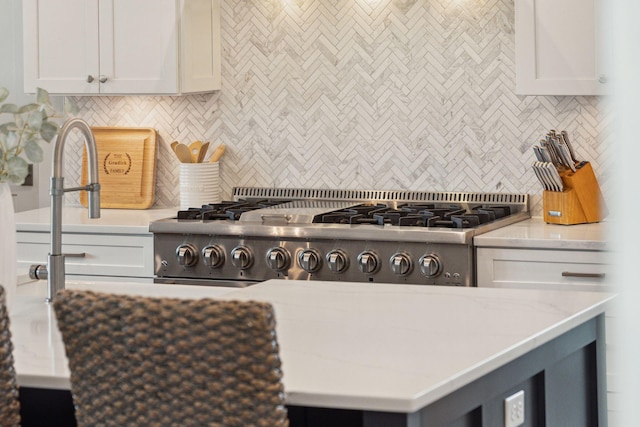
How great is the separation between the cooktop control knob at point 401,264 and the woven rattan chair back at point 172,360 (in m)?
2.38

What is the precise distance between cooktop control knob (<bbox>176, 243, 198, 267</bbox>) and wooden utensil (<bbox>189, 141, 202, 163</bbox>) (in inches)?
32.4

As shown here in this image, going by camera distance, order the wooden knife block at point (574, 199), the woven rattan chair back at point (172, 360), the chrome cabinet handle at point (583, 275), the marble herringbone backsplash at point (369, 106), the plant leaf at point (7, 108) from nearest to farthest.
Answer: the woven rattan chair back at point (172, 360), the plant leaf at point (7, 108), the chrome cabinet handle at point (583, 275), the wooden knife block at point (574, 199), the marble herringbone backsplash at point (369, 106)

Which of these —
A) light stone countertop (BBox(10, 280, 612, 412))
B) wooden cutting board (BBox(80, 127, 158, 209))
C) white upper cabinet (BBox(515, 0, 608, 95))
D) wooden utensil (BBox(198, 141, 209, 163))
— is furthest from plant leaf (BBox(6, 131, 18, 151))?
wooden cutting board (BBox(80, 127, 158, 209))

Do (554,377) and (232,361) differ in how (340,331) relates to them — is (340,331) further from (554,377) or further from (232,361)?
(232,361)

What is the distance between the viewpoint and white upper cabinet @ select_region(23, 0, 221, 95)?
4.42m

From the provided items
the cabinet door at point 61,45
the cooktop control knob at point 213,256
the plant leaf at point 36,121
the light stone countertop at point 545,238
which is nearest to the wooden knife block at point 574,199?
the light stone countertop at point 545,238

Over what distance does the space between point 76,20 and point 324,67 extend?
4.11 feet

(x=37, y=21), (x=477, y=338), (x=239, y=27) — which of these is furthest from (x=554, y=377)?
(x=37, y=21)

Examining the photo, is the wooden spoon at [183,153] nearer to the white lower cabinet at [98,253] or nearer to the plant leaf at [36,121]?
the white lower cabinet at [98,253]

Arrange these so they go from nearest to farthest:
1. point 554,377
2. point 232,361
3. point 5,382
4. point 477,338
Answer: point 232,361, point 5,382, point 477,338, point 554,377

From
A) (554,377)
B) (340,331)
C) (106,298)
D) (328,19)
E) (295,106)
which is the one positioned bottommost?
(554,377)

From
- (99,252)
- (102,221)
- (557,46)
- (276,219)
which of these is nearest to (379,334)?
(276,219)

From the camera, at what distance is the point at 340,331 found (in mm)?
1996

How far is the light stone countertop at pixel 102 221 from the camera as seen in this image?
4.17 metres
